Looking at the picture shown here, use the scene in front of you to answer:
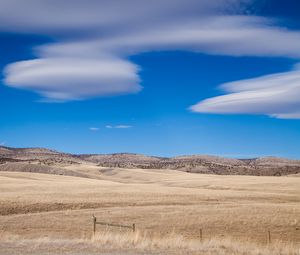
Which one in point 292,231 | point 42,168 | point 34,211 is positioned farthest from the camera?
point 42,168

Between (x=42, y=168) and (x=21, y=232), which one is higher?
(x=42, y=168)

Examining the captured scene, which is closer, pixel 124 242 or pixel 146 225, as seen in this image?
pixel 124 242

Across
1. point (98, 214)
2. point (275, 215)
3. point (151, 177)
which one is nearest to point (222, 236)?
point (275, 215)

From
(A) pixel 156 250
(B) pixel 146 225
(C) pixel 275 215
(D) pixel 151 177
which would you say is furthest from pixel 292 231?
(D) pixel 151 177

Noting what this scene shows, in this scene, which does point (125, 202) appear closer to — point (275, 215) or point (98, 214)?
point (98, 214)

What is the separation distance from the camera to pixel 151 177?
13525 centimetres

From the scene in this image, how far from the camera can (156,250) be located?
68.8ft

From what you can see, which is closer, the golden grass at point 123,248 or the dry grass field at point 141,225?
the golden grass at point 123,248

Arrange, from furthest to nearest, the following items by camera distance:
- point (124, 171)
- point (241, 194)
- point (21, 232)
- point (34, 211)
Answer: point (124, 171), point (241, 194), point (34, 211), point (21, 232)

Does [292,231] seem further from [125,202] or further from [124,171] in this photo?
[124,171]

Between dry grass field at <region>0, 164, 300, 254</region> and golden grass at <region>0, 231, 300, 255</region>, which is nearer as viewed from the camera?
golden grass at <region>0, 231, 300, 255</region>

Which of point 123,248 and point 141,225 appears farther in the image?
point 141,225

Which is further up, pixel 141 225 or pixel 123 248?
pixel 141 225

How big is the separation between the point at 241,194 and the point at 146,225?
1076 inches
